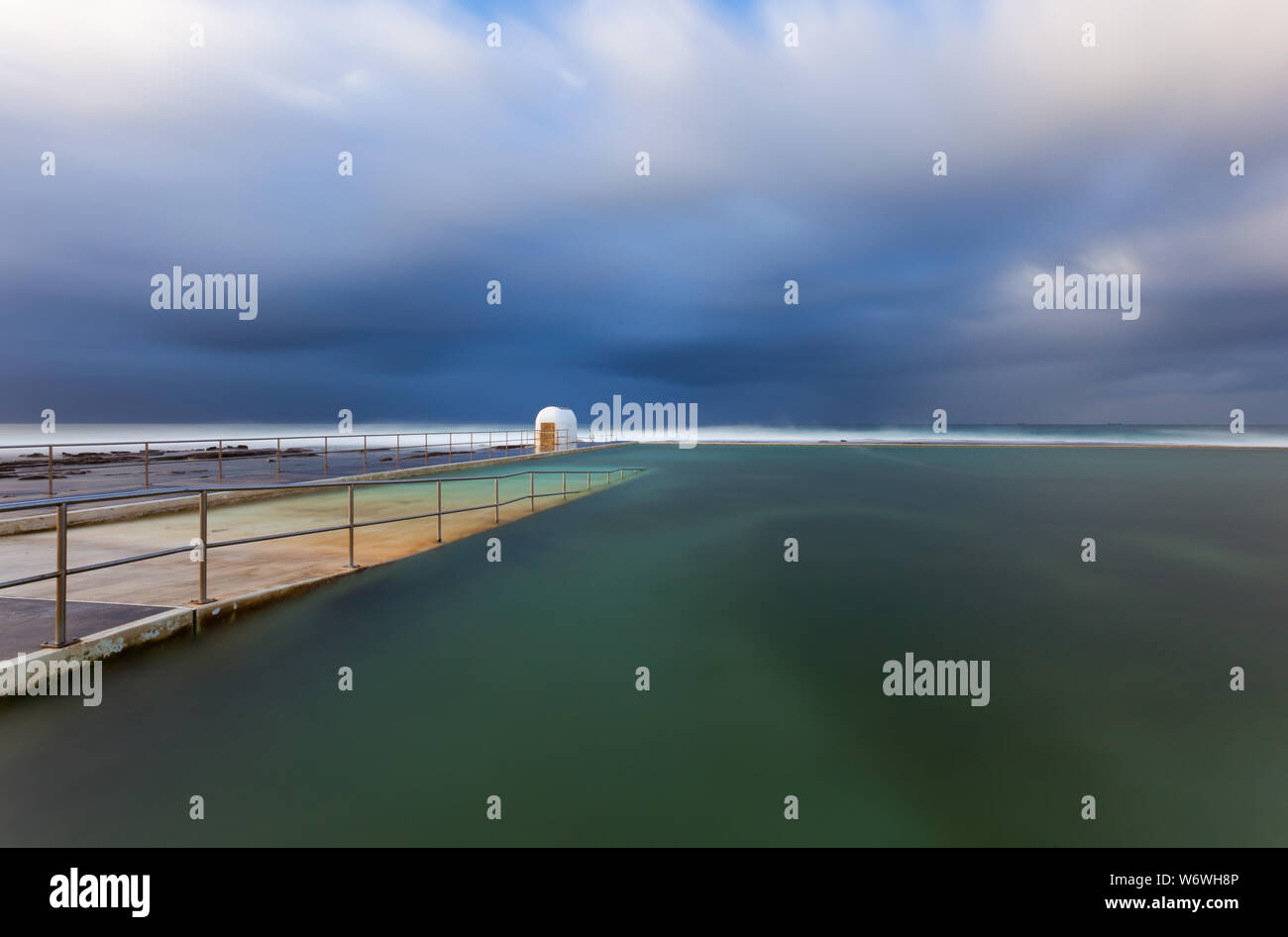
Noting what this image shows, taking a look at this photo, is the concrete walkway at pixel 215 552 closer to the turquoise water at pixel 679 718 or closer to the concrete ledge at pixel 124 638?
the concrete ledge at pixel 124 638

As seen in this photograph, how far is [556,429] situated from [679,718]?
3938cm

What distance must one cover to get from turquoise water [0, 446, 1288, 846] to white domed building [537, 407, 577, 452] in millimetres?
31766

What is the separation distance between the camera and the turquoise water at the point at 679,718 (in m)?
3.33

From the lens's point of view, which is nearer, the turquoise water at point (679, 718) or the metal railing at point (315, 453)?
the turquoise water at point (679, 718)

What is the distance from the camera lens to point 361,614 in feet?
20.6

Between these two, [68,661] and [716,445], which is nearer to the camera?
[68,661]

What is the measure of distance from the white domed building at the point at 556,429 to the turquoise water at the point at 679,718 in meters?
31.8

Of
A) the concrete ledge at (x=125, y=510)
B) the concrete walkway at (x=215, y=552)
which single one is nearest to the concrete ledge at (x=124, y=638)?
the concrete walkway at (x=215, y=552)

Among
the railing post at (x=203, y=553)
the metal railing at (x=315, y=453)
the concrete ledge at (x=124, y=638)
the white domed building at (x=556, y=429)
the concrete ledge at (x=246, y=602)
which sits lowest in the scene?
the concrete ledge at (x=124, y=638)

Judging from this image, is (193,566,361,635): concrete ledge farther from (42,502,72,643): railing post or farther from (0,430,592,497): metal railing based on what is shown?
(0,430,592,497): metal railing

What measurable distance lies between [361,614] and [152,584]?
238 centimetres

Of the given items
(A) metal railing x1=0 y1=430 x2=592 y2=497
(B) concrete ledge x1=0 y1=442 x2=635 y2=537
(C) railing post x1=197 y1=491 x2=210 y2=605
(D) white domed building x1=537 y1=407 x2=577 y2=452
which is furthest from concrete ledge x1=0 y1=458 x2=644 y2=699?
(D) white domed building x1=537 y1=407 x2=577 y2=452
